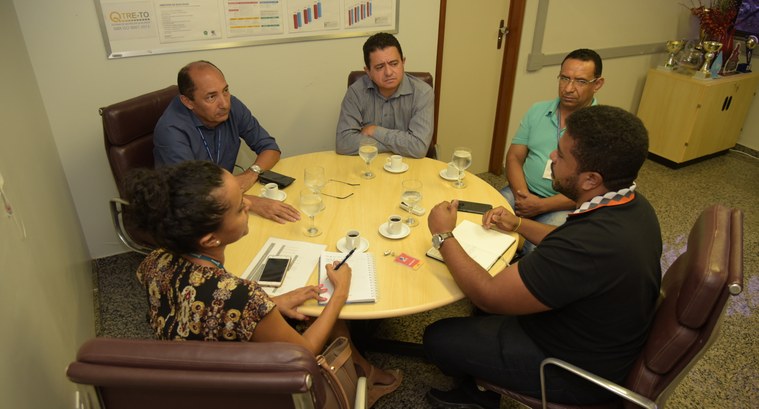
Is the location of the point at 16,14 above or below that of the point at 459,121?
above

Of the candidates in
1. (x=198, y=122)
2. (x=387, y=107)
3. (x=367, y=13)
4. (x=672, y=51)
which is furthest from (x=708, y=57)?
(x=198, y=122)

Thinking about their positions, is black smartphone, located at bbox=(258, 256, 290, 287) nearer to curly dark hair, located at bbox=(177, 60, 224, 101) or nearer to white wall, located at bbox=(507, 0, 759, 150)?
curly dark hair, located at bbox=(177, 60, 224, 101)

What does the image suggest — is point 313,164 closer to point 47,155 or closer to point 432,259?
point 432,259

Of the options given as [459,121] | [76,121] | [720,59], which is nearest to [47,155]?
[76,121]

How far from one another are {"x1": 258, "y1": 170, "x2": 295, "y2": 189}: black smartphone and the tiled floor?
889 mm

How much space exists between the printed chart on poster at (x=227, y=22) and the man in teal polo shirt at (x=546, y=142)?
1.26m

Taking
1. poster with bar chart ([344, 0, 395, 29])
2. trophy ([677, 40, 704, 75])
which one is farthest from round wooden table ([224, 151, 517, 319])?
trophy ([677, 40, 704, 75])

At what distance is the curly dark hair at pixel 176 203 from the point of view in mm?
1113

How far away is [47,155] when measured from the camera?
233 centimetres

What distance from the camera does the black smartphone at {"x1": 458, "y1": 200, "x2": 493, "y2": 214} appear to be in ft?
6.26

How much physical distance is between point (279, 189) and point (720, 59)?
3.98 meters

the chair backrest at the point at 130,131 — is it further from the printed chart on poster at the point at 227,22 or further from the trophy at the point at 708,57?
the trophy at the point at 708,57

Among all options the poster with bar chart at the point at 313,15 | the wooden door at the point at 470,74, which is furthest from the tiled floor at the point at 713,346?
the poster with bar chart at the point at 313,15

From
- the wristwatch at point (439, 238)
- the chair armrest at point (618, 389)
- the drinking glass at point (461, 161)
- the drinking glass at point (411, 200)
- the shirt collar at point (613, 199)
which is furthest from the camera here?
the drinking glass at point (461, 161)
